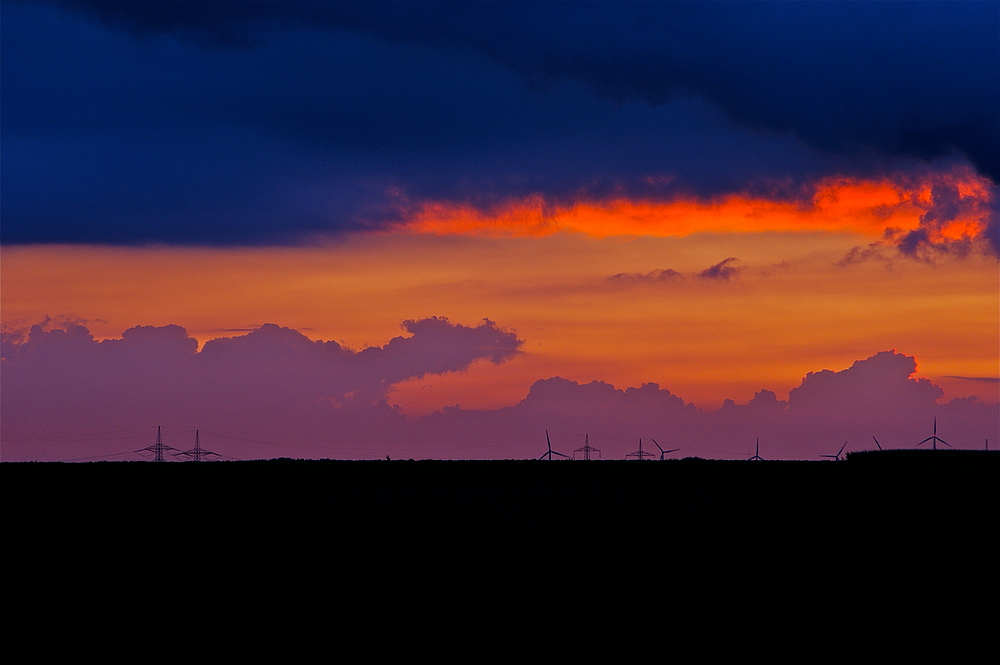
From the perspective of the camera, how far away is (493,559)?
44.8m

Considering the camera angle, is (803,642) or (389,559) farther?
(389,559)

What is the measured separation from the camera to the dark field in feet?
110

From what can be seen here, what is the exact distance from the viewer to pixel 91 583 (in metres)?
39.1

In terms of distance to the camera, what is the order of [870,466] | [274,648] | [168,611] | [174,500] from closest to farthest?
[274,648]
[168,611]
[174,500]
[870,466]

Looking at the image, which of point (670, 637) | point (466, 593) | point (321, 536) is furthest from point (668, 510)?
point (670, 637)

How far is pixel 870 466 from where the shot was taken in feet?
562

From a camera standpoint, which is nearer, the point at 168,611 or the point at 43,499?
the point at 168,611

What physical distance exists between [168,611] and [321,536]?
1981 cm

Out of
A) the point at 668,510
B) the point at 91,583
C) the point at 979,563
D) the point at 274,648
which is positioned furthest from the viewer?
the point at 668,510

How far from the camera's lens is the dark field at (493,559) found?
110 feet

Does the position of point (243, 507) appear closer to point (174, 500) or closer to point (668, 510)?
point (174, 500)

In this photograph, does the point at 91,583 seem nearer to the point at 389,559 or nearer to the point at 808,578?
the point at 389,559

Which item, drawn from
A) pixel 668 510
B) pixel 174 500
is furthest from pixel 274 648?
pixel 174 500

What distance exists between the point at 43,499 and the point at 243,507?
1836cm
